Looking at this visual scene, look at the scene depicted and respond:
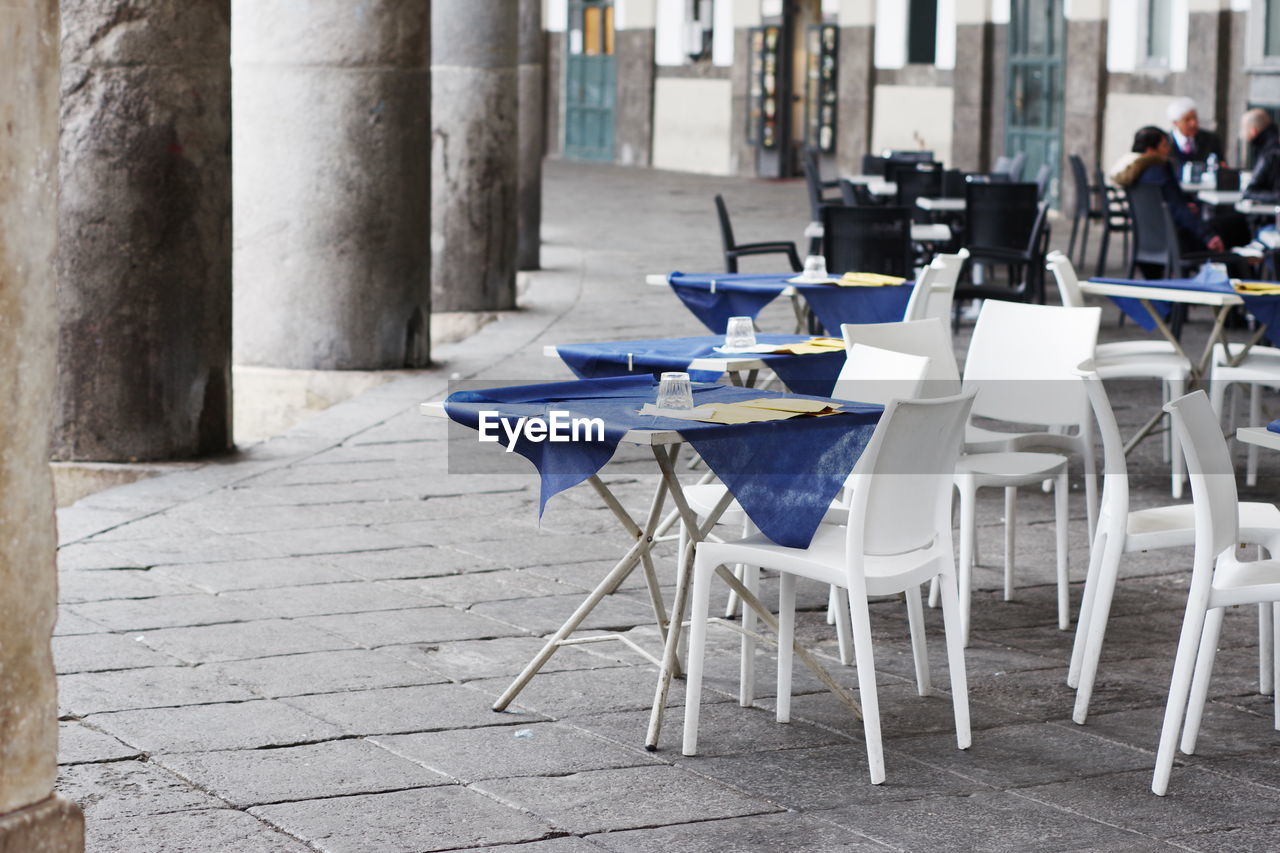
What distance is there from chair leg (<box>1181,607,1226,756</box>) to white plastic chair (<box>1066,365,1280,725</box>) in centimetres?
24

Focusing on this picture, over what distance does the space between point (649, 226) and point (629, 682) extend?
11.7 metres

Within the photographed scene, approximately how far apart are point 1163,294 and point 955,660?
2.53 metres

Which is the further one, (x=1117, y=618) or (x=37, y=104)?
(x=1117, y=618)

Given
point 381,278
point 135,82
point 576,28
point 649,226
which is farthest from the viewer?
point 576,28

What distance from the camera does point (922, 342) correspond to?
4.57 m

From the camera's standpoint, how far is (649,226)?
15.5 meters

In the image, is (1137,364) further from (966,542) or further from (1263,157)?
(1263,157)

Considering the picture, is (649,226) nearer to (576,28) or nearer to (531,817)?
(576,28)

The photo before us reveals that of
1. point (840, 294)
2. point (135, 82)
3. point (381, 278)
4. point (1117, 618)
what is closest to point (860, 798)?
point (1117, 618)

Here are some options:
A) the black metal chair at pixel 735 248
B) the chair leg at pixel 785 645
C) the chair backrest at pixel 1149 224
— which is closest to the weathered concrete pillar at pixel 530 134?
the black metal chair at pixel 735 248

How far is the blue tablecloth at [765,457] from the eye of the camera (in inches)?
138

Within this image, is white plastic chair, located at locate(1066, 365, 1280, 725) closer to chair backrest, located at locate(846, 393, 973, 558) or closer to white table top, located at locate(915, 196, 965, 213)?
chair backrest, located at locate(846, 393, 973, 558)

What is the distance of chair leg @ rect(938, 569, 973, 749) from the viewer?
3578mm

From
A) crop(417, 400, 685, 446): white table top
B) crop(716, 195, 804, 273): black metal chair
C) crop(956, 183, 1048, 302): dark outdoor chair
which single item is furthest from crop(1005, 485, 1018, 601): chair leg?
crop(956, 183, 1048, 302): dark outdoor chair
